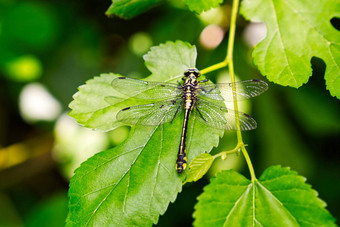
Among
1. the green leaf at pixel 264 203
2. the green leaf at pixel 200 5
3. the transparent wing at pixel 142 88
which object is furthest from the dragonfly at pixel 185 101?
the green leaf at pixel 200 5

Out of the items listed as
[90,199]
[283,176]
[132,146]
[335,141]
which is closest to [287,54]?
[283,176]

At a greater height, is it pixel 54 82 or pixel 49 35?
pixel 49 35

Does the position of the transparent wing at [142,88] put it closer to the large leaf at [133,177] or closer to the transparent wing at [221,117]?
the large leaf at [133,177]

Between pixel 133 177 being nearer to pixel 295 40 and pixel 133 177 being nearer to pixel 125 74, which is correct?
pixel 295 40

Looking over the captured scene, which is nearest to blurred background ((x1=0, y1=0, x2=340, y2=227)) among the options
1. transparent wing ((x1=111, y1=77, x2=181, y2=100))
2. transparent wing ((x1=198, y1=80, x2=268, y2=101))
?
transparent wing ((x1=198, y1=80, x2=268, y2=101))

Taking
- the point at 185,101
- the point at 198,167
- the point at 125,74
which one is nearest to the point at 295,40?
the point at 185,101

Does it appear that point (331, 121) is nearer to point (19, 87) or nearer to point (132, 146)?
point (132, 146)

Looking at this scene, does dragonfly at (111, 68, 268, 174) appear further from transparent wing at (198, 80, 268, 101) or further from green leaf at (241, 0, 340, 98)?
green leaf at (241, 0, 340, 98)
